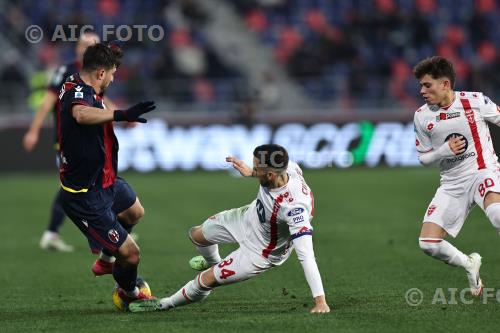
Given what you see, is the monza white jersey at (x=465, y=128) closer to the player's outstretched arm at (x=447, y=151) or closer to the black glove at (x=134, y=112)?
the player's outstretched arm at (x=447, y=151)

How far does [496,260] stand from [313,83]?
14301 millimetres

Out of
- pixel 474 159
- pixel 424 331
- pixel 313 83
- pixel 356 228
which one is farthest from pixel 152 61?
pixel 424 331

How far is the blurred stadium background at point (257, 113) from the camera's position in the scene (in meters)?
12.0

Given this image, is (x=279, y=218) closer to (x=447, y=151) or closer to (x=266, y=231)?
(x=266, y=231)

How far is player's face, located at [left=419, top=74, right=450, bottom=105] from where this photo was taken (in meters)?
8.95

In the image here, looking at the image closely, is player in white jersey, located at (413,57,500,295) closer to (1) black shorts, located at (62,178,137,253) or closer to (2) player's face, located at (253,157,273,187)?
(2) player's face, located at (253,157,273,187)

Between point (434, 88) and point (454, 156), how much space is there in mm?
638

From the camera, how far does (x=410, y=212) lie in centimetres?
1647

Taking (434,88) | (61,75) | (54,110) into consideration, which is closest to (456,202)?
(434,88)

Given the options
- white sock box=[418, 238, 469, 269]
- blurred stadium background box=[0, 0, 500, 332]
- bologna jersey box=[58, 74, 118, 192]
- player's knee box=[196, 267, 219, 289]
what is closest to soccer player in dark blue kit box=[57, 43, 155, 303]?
bologna jersey box=[58, 74, 118, 192]

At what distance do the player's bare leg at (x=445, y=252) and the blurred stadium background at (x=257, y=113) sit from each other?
20.2 inches

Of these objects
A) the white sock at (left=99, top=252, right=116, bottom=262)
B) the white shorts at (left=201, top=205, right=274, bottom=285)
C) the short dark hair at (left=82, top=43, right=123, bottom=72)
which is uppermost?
the short dark hair at (left=82, top=43, right=123, bottom=72)

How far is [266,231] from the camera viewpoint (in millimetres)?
8383
